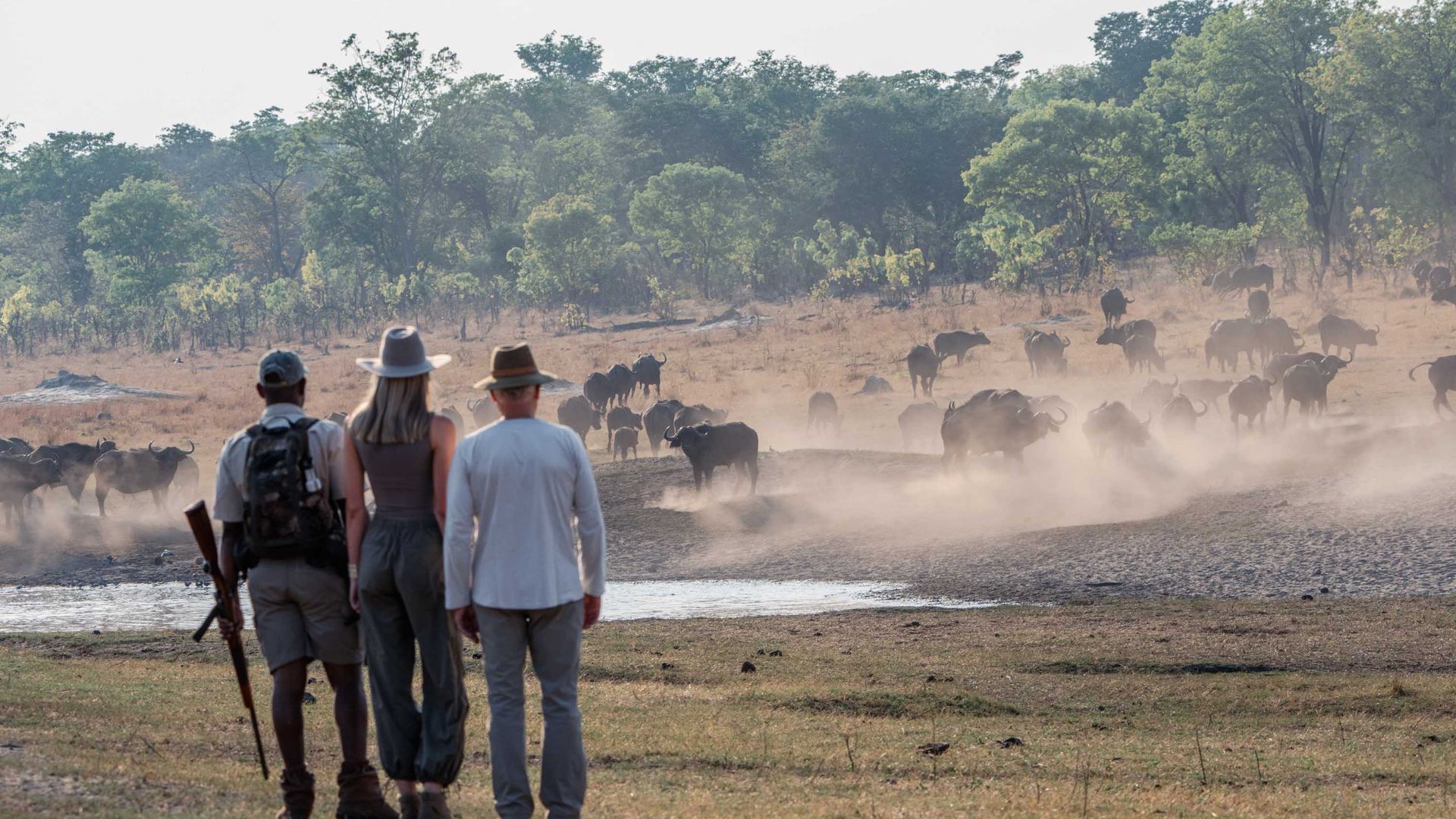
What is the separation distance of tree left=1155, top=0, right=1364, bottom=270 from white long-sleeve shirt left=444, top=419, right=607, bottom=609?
61.4 meters

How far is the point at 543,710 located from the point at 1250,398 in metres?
25.6

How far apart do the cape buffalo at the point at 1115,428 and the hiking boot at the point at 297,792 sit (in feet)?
74.5

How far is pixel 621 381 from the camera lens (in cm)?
4153

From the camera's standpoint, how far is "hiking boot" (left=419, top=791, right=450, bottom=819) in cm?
723

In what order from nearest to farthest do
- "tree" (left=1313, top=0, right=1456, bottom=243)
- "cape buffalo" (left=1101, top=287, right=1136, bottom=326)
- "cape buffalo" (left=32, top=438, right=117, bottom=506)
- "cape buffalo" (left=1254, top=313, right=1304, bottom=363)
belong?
"cape buffalo" (left=32, top=438, right=117, bottom=506) → "cape buffalo" (left=1254, top=313, right=1304, bottom=363) → "cape buffalo" (left=1101, top=287, right=1136, bottom=326) → "tree" (left=1313, top=0, right=1456, bottom=243)

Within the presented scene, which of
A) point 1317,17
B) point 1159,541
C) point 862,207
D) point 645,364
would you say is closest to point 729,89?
point 862,207

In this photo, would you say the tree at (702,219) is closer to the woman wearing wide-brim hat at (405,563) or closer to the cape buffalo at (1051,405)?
the cape buffalo at (1051,405)

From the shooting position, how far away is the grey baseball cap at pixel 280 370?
7.50 meters

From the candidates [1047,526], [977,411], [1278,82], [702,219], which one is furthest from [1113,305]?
[702,219]

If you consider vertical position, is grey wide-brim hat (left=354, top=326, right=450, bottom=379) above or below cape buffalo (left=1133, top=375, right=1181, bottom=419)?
above

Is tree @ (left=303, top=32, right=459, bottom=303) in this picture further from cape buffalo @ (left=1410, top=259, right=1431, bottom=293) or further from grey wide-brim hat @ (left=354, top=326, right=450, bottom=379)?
grey wide-brim hat @ (left=354, top=326, right=450, bottom=379)

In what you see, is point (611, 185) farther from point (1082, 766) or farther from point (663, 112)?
point (1082, 766)

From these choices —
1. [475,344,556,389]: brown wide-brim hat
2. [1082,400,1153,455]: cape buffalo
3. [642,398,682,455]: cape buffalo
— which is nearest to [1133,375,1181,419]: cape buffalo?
[1082,400,1153,455]: cape buffalo

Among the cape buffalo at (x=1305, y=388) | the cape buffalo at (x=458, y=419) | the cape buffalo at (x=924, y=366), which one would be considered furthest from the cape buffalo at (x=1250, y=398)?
the cape buffalo at (x=458, y=419)
